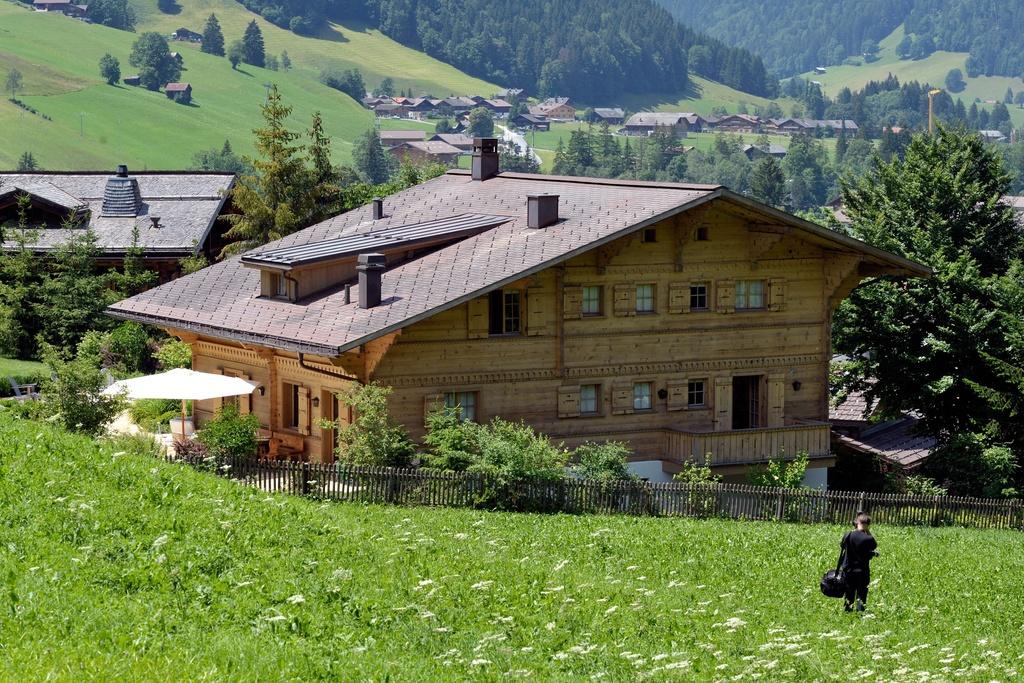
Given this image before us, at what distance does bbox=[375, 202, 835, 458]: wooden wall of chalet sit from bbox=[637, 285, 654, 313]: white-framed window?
18cm

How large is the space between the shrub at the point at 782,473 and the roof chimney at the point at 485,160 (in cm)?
1245

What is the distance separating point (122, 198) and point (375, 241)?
103 ft

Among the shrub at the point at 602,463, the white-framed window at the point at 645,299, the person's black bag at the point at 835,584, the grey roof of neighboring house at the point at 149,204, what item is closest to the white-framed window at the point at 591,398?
the shrub at the point at 602,463

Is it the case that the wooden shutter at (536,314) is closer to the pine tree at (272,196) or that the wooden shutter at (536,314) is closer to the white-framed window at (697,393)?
the white-framed window at (697,393)

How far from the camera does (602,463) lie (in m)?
36.2

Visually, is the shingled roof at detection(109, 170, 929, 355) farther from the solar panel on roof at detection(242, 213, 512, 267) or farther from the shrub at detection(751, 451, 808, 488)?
the shrub at detection(751, 451, 808, 488)

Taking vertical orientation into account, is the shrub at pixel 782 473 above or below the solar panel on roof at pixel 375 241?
below

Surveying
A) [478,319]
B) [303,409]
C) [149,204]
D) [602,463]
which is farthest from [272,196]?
[602,463]

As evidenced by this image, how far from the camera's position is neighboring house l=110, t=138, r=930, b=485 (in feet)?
122

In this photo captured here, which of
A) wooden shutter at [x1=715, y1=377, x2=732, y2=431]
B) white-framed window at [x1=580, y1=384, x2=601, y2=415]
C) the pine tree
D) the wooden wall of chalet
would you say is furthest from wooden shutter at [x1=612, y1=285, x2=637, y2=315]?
the pine tree

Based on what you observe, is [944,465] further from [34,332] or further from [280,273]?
[34,332]

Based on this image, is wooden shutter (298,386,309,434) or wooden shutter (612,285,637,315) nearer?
wooden shutter (298,386,309,434)

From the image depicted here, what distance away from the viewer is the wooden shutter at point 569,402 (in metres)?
38.8

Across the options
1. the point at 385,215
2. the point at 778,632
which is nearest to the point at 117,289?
the point at 385,215
